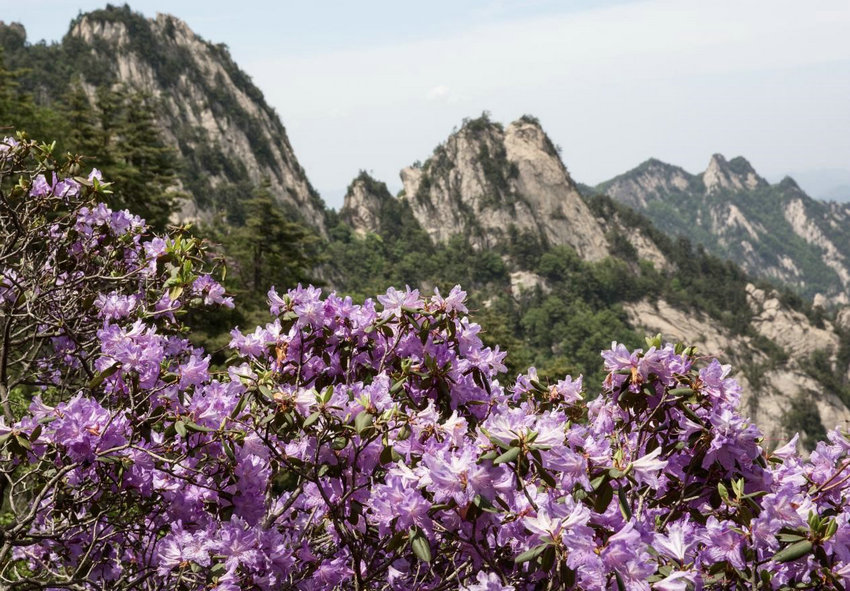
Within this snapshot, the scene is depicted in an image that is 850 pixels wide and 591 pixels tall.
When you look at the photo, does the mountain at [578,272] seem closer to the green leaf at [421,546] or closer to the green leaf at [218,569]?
the green leaf at [218,569]

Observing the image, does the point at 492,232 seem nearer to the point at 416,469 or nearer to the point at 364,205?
the point at 364,205

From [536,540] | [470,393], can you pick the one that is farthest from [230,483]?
[536,540]

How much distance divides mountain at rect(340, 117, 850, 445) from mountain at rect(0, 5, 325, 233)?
15.2m

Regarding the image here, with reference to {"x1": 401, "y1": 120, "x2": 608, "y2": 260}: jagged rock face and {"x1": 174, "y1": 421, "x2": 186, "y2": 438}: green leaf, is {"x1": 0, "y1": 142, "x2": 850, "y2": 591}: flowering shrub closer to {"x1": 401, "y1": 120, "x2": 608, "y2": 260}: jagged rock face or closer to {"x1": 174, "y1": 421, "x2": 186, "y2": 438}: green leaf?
{"x1": 174, "y1": 421, "x2": 186, "y2": 438}: green leaf

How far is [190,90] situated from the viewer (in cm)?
8838

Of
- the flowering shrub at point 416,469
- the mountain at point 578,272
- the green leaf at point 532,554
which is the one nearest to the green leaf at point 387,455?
the flowering shrub at point 416,469

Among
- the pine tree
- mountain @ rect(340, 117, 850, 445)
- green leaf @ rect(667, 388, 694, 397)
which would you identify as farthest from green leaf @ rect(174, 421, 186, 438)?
mountain @ rect(340, 117, 850, 445)

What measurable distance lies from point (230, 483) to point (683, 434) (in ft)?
7.43

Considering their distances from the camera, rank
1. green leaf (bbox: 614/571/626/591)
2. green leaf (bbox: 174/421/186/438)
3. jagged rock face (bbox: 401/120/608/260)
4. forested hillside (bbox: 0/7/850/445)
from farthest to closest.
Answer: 1. jagged rock face (bbox: 401/120/608/260)
2. forested hillside (bbox: 0/7/850/445)
3. green leaf (bbox: 174/421/186/438)
4. green leaf (bbox: 614/571/626/591)

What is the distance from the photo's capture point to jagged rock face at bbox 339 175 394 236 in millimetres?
100900

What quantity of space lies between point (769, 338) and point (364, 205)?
206 feet

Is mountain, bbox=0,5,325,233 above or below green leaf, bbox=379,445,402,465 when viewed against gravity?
above

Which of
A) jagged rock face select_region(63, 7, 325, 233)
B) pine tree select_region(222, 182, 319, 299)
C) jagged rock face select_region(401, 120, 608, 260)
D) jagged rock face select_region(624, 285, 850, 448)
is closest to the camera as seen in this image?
pine tree select_region(222, 182, 319, 299)

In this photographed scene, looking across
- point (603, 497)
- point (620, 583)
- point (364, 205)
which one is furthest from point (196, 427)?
point (364, 205)
